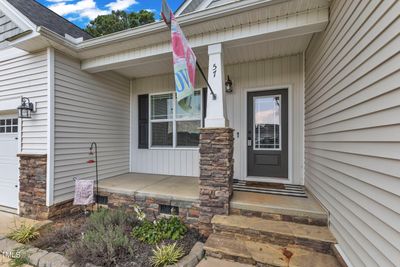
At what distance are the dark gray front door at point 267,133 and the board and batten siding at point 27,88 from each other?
4.02m

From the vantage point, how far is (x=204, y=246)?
8.46 ft

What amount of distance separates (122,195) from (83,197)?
0.72 meters

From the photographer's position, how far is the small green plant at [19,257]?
2523 millimetres

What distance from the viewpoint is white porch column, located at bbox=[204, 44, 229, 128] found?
308 cm

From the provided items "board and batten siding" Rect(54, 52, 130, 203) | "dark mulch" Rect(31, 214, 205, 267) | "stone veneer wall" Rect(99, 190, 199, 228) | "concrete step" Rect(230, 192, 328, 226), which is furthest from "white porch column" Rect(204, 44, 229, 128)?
"board and batten siding" Rect(54, 52, 130, 203)

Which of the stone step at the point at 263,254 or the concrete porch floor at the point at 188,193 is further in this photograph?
the concrete porch floor at the point at 188,193

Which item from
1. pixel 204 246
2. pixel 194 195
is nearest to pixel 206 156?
pixel 194 195

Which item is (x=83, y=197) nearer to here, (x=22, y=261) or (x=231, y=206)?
(x=22, y=261)

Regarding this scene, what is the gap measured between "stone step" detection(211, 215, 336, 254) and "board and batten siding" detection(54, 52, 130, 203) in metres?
3.03

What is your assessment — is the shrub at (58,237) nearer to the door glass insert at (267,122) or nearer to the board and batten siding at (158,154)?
the board and batten siding at (158,154)

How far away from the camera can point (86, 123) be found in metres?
4.37

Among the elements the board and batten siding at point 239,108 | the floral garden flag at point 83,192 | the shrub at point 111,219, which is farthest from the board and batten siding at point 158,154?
the shrub at point 111,219

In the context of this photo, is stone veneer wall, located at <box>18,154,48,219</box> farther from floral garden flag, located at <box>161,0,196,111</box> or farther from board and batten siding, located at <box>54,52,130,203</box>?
floral garden flag, located at <box>161,0,196,111</box>

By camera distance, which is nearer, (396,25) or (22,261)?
(396,25)
